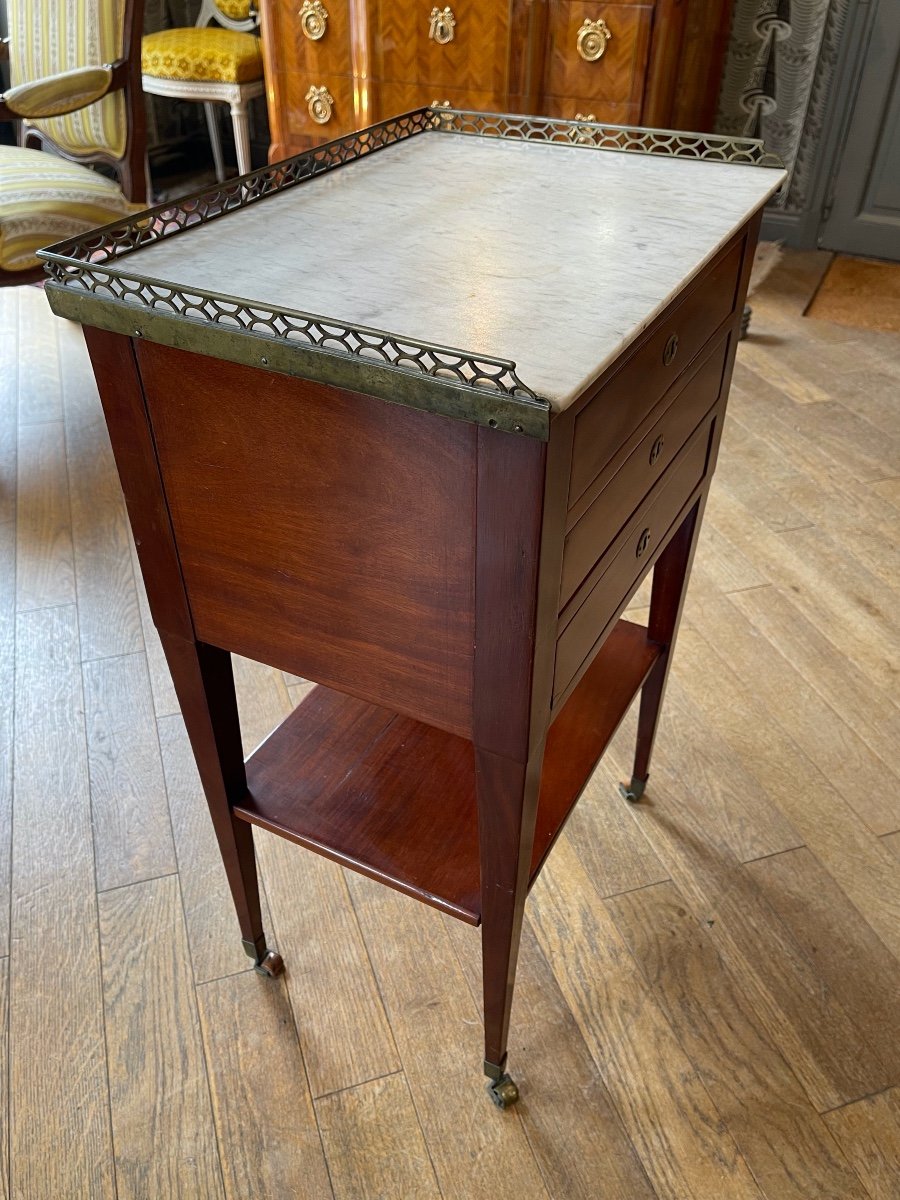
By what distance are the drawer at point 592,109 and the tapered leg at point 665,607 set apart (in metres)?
1.85

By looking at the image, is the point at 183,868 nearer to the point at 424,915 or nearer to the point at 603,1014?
the point at 424,915

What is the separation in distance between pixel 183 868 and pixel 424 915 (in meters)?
0.37

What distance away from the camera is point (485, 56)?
274 centimetres

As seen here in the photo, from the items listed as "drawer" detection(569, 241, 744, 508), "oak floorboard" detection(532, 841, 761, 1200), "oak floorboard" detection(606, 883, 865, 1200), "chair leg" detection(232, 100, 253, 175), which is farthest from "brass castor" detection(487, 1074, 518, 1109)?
"chair leg" detection(232, 100, 253, 175)

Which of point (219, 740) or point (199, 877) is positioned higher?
point (219, 740)

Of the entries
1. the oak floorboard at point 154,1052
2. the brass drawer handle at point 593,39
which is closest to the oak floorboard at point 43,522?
the oak floorboard at point 154,1052

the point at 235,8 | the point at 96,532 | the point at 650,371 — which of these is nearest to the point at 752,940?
the point at 650,371

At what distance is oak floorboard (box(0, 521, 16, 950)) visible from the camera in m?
1.45

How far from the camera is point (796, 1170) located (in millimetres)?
1148

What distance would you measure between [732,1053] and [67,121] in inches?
105

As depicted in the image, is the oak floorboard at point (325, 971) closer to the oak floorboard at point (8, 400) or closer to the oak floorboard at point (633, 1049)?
the oak floorboard at point (633, 1049)

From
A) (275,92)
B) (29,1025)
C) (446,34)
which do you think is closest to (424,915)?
(29,1025)

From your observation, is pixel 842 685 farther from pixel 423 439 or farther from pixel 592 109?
pixel 592 109

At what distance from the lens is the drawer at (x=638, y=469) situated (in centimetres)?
85
